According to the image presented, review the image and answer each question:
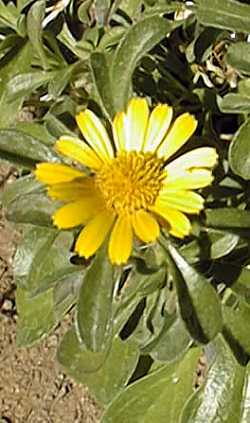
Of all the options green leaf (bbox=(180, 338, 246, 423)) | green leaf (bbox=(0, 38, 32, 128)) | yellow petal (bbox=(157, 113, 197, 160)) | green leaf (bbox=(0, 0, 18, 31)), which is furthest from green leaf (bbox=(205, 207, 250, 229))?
green leaf (bbox=(0, 0, 18, 31))

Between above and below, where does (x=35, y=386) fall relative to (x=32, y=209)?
below

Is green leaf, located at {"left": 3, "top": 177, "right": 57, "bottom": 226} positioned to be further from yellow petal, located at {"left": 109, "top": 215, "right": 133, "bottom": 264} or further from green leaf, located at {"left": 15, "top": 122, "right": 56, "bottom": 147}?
green leaf, located at {"left": 15, "top": 122, "right": 56, "bottom": 147}

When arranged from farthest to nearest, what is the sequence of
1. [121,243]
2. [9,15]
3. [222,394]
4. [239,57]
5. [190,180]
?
[9,15] → [222,394] → [239,57] → [190,180] → [121,243]

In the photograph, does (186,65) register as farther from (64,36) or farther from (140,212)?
(140,212)

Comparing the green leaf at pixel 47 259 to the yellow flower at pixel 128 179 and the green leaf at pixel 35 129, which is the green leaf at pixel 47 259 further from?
the green leaf at pixel 35 129

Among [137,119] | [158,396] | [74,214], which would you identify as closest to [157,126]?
[137,119]

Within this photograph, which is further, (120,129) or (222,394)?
(222,394)

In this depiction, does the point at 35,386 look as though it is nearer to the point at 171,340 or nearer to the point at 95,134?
the point at 171,340

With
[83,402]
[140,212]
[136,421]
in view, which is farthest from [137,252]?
[83,402]
